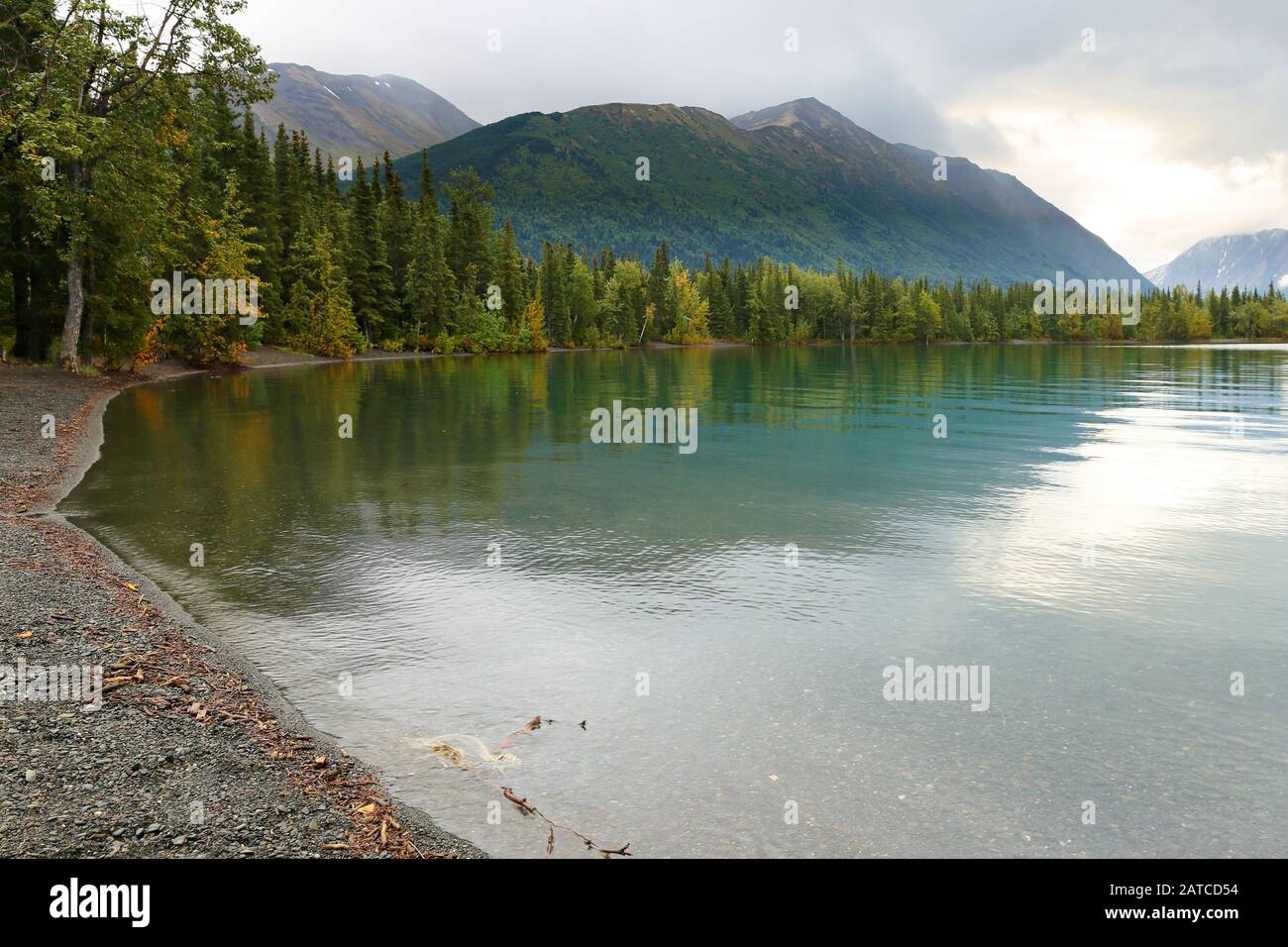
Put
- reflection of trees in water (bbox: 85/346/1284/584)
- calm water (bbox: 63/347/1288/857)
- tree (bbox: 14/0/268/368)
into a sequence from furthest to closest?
tree (bbox: 14/0/268/368)
reflection of trees in water (bbox: 85/346/1284/584)
calm water (bbox: 63/347/1288/857)

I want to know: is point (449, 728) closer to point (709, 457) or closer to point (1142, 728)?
point (1142, 728)

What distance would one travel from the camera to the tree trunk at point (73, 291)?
3894cm

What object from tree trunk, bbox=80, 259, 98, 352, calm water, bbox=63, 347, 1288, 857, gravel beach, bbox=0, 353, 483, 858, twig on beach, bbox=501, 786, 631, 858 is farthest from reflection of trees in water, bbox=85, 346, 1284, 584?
twig on beach, bbox=501, 786, 631, 858

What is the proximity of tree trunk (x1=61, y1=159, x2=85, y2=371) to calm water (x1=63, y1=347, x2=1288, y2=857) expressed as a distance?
17980 mm

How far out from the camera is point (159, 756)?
7.11m

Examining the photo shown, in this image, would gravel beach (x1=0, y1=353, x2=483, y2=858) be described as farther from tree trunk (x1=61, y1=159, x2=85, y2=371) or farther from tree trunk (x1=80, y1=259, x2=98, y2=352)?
tree trunk (x1=80, y1=259, x2=98, y2=352)

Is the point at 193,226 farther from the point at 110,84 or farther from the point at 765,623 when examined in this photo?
the point at 765,623

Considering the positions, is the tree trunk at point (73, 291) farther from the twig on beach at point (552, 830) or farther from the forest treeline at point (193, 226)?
the twig on beach at point (552, 830)

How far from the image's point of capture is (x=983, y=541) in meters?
15.5

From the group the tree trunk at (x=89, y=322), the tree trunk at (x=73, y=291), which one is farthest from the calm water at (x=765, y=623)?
the tree trunk at (x=89, y=322)

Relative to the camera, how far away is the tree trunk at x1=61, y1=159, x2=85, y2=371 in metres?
38.9

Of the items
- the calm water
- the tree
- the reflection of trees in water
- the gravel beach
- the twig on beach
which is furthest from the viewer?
the tree
